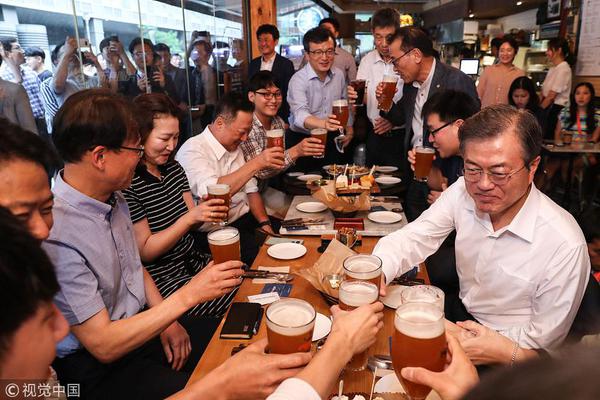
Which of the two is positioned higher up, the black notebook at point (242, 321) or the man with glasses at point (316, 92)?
the man with glasses at point (316, 92)

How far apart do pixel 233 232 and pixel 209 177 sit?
3.65ft

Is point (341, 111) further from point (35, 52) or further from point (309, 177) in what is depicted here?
point (35, 52)

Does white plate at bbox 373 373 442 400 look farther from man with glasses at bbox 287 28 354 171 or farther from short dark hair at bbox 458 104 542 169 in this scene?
man with glasses at bbox 287 28 354 171

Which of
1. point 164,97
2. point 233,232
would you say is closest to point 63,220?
point 233,232

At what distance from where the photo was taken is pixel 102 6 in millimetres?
3506

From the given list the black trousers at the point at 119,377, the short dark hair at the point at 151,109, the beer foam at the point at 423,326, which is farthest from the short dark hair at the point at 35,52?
the beer foam at the point at 423,326

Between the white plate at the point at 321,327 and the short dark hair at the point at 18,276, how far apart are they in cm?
88

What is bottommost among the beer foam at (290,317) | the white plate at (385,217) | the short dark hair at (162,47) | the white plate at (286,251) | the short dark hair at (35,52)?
the white plate at (286,251)

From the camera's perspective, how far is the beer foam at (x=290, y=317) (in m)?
1.12

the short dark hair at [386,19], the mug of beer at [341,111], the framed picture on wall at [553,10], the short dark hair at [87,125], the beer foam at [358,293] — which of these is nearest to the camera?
the beer foam at [358,293]

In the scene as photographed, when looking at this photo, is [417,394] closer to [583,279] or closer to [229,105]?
[583,279]

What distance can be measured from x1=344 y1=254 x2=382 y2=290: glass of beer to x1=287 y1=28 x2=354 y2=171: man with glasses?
2.79 meters

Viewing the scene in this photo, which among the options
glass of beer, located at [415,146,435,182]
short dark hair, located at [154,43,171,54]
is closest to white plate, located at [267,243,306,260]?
glass of beer, located at [415,146,435,182]

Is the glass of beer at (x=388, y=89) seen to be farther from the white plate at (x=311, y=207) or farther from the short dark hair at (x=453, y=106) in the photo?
the white plate at (x=311, y=207)
